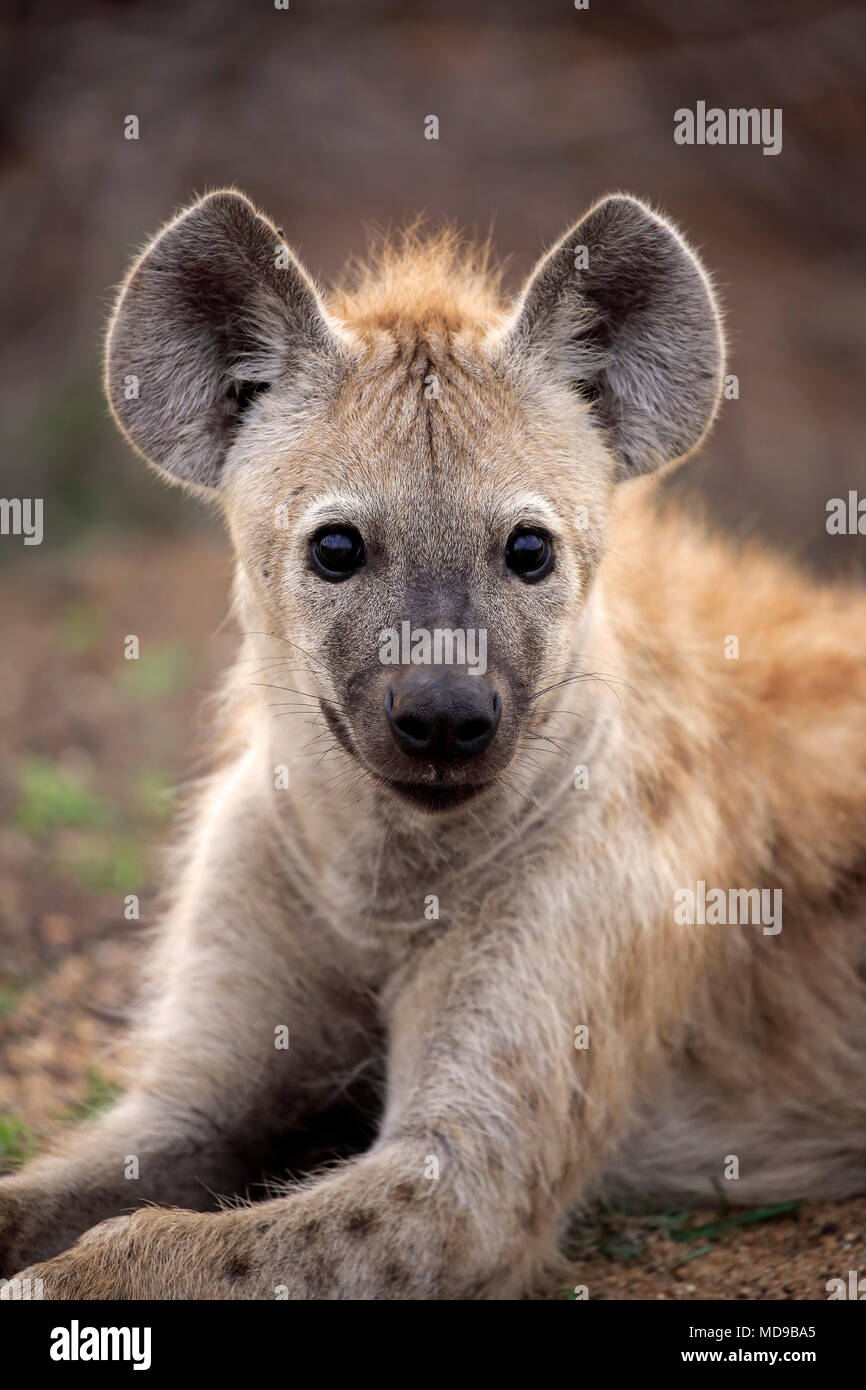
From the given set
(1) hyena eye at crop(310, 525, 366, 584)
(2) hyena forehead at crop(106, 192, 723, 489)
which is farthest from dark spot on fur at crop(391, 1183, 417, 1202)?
(2) hyena forehead at crop(106, 192, 723, 489)

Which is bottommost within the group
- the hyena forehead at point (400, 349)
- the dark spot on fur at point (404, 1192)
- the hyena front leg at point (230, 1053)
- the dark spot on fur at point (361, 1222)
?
the dark spot on fur at point (361, 1222)

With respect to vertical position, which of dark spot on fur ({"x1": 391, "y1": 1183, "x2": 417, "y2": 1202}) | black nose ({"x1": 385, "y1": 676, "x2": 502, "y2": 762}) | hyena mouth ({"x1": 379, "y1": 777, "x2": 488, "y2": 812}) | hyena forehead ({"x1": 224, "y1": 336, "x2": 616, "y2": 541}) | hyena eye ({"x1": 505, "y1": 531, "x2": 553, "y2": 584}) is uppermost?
hyena forehead ({"x1": 224, "y1": 336, "x2": 616, "y2": 541})

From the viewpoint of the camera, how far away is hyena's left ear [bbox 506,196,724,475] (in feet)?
9.19

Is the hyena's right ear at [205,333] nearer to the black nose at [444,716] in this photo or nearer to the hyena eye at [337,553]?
the hyena eye at [337,553]

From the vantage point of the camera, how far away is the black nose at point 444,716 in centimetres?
239

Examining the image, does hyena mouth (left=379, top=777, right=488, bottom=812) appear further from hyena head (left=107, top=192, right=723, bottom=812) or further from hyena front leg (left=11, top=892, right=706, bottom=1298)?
hyena front leg (left=11, top=892, right=706, bottom=1298)

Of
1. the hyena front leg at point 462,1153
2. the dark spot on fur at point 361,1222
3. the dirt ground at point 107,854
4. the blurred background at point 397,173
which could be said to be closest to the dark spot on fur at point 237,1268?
the hyena front leg at point 462,1153

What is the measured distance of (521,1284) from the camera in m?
2.74

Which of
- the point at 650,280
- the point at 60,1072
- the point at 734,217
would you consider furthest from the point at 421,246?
the point at 734,217

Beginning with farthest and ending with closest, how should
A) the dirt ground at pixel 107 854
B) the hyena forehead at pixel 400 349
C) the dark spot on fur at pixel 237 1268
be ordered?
the dirt ground at pixel 107 854, the hyena forehead at pixel 400 349, the dark spot on fur at pixel 237 1268

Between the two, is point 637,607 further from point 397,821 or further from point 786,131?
point 786,131

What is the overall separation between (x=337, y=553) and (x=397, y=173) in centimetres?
643

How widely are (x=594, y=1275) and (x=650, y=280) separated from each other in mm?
1928

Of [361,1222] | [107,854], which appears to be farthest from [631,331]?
[107,854]
